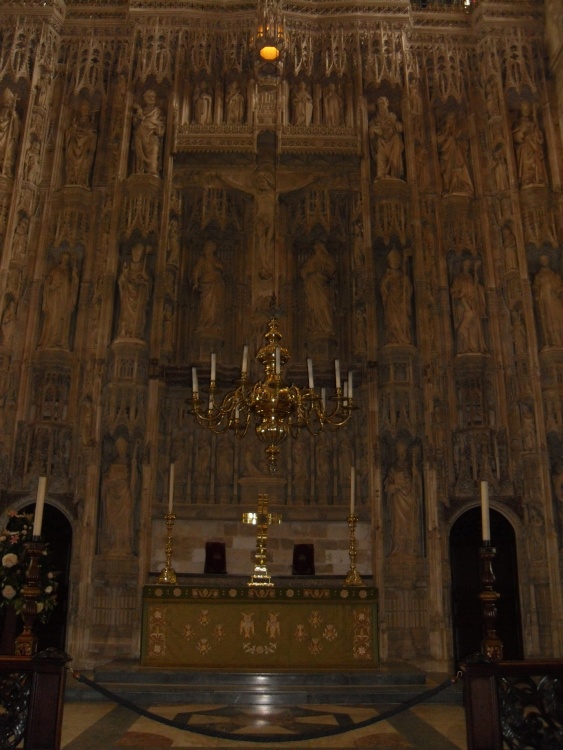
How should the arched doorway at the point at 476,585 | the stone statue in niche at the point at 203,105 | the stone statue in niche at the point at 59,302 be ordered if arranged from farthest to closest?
the stone statue in niche at the point at 203,105
the stone statue in niche at the point at 59,302
the arched doorway at the point at 476,585

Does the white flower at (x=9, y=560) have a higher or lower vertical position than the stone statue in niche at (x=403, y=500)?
lower

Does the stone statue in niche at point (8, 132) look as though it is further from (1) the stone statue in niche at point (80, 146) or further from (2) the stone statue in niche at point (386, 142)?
(2) the stone statue in niche at point (386, 142)

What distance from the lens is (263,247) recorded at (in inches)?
519

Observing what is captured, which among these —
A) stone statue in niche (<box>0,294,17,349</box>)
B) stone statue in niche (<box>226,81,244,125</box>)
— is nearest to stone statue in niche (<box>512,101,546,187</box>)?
stone statue in niche (<box>226,81,244,125</box>)

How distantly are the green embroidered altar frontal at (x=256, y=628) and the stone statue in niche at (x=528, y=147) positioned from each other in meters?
8.51

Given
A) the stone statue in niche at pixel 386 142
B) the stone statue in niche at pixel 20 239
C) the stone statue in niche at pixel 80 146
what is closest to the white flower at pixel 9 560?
the stone statue in niche at pixel 20 239

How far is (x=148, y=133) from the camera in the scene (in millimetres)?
13797

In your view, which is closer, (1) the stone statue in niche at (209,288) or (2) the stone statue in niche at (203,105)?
(1) the stone statue in niche at (209,288)

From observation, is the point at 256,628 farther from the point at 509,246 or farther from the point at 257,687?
the point at 509,246

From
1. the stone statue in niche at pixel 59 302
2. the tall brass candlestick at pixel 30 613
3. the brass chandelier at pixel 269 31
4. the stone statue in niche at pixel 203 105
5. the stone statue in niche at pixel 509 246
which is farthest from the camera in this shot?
the stone statue in niche at pixel 203 105

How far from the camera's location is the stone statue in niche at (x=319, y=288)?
13.5m

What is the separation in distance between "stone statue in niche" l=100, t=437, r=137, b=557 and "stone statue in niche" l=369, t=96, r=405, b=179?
277 inches

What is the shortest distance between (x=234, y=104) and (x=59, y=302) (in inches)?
213

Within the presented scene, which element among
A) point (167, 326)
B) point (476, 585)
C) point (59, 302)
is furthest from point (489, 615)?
point (59, 302)
